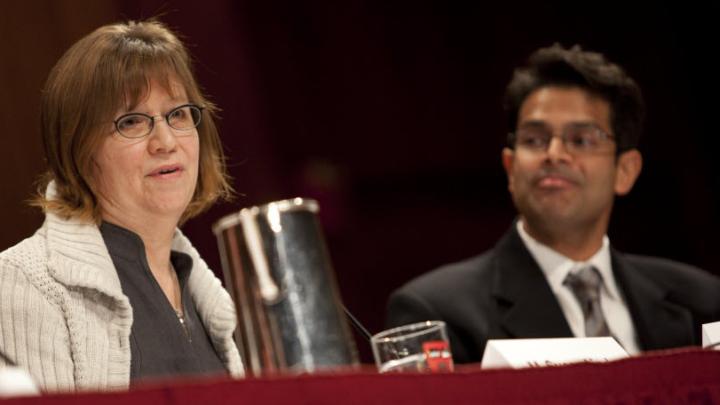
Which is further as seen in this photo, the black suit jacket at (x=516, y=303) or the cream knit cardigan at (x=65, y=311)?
the black suit jacket at (x=516, y=303)

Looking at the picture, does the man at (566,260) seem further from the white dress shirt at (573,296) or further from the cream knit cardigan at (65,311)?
the cream knit cardigan at (65,311)

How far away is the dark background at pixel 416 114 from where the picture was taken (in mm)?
3334

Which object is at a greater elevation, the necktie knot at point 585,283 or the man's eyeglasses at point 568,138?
the man's eyeglasses at point 568,138

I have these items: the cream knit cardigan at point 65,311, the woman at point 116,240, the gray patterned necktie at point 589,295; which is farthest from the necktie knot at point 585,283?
the cream knit cardigan at point 65,311

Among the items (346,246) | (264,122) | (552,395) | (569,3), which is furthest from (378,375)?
(569,3)

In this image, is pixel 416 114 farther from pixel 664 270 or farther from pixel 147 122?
pixel 147 122

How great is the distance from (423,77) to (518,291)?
1500mm

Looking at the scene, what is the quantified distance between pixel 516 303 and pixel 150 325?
1010 millimetres

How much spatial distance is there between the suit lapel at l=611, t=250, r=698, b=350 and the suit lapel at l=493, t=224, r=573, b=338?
0.67ft

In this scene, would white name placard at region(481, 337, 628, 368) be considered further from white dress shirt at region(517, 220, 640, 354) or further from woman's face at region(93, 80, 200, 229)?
white dress shirt at region(517, 220, 640, 354)

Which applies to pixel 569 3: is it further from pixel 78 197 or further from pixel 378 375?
pixel 378 375

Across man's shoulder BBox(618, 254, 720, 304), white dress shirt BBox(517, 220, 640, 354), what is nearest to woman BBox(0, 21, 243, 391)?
white dress shirt BBox(517, 220, 640, 354)

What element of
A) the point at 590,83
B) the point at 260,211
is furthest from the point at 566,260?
the point at 260,211

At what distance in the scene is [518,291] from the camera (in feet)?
8.17
